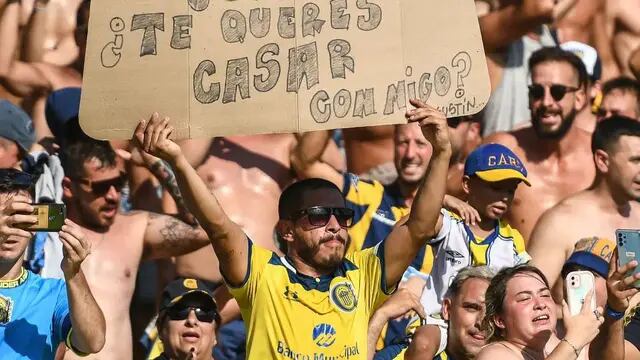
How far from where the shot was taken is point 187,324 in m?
5.17

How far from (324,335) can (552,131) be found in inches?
123

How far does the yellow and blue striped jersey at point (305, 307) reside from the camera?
4.07m

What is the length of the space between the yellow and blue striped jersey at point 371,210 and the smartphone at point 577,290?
1.92 m

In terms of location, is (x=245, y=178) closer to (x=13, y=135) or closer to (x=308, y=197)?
(x=13, y=135)

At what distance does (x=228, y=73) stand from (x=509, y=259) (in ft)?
5.40

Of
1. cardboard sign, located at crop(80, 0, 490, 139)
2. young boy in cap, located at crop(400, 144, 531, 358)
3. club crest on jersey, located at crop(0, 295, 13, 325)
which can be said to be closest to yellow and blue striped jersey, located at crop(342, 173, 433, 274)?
young boy in cap, located at crop(400, 144, 531, 358)

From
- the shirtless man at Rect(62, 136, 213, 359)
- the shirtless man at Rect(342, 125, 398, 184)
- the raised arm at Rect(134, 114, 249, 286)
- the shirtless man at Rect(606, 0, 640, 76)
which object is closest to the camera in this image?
the raised arm at Rect(134, 114, 249, 286)

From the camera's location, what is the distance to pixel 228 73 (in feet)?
13.8

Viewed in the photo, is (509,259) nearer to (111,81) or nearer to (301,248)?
(301,248)

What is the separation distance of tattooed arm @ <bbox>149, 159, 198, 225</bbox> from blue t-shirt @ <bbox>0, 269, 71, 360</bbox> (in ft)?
6.34

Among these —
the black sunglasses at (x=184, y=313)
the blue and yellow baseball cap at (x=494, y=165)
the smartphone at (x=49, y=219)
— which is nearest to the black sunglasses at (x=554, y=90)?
the blue and yellow baseball cap at (x=494, y=165)

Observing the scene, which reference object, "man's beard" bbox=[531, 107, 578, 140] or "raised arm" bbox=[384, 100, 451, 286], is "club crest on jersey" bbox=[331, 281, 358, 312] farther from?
"man's beard" bbox=[531, 107, 578, 140]

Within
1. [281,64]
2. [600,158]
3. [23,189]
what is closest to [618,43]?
[600,158]

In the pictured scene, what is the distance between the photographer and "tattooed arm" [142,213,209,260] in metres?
6.05
